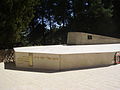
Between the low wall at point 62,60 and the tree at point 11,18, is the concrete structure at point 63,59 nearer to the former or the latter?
the low wall at point 62,60

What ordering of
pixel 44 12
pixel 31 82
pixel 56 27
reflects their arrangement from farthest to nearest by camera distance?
pixel 56 27 → pixel 44 12 → pixel 31 82

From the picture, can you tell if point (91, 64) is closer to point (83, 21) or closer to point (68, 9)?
point (83, 21)

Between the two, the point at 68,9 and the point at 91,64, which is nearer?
the point at 91,64

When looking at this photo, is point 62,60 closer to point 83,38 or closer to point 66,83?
point 66,83

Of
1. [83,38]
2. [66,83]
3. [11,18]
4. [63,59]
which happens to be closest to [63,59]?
[63,59]

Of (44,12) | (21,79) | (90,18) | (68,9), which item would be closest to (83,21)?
(90,18)

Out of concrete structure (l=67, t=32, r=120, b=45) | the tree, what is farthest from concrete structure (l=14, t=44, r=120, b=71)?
concrete structure (l=67, t=32, r=120, b=45)

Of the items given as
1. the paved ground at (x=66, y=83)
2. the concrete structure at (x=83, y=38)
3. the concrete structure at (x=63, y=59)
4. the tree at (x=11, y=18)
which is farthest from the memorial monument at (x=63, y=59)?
the concrete structure at (x=83, y=38)

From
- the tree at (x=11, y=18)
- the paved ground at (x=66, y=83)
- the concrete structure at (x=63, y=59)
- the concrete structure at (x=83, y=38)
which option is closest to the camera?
the paved ground at (x=66, y=83)

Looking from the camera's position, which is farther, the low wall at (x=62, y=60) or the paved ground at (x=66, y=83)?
the low wall at (x=62, y=60)

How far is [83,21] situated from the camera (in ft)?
74.3

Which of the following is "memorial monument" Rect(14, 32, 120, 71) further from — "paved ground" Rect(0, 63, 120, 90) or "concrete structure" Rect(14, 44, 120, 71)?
"paved ground" Rect(0, 63, 120, 90)

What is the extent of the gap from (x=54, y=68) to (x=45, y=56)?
0.65 m

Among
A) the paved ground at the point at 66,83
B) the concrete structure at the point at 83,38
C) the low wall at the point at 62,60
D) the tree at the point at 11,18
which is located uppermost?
the tree at the point at 11,18
